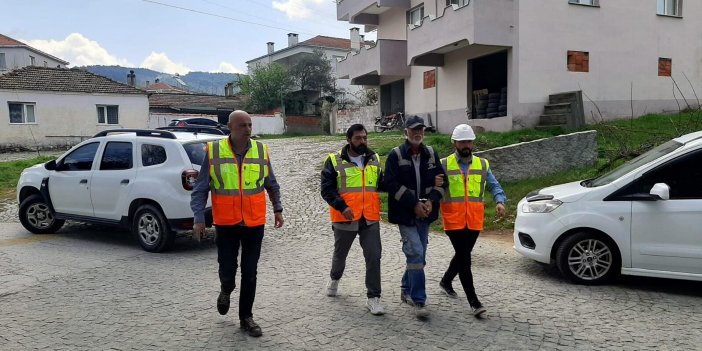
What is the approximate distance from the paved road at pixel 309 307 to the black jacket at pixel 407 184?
3.14 feet

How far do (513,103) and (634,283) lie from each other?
38.8 ft

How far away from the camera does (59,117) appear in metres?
29.7

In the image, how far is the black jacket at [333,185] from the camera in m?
4.77

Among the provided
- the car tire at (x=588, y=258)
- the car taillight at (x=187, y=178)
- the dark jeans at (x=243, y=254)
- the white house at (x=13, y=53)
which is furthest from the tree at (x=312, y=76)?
the dark jeans at (x=243, y=254)

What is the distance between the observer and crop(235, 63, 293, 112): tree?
43969 mm

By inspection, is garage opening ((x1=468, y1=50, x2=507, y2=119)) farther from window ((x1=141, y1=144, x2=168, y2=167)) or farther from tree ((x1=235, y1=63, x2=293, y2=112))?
tree ((x1=235, y1=63, x2=293, y2=112))

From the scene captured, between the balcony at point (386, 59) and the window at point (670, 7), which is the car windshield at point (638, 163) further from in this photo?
the balcony at point (386, 59)

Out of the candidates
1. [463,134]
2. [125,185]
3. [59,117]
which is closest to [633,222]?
[463,134]

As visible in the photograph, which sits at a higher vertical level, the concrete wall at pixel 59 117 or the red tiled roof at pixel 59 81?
the red tiled roof at pixel 59 81

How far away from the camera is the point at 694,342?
4.26m

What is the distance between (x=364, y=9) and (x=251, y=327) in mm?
23537

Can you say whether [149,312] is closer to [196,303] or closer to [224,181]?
[196,303]

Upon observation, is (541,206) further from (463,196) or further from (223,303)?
(223,303)

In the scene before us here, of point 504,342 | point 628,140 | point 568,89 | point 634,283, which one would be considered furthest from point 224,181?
point 568,89
